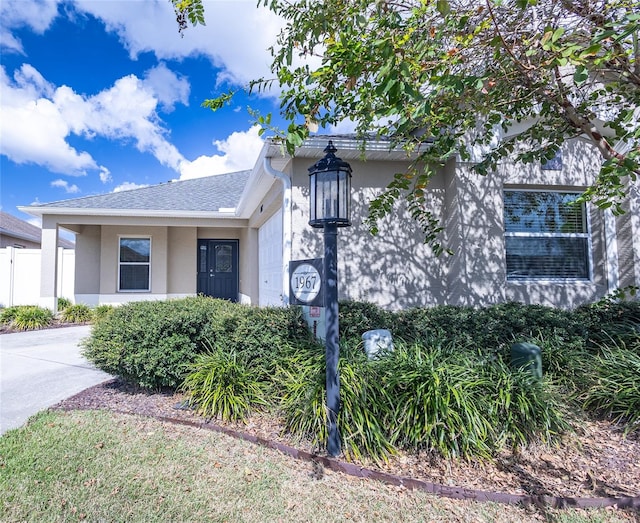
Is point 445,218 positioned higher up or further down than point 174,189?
further down

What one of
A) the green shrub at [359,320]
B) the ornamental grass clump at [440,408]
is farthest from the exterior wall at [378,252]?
the ornamental grass clump at [440,408]

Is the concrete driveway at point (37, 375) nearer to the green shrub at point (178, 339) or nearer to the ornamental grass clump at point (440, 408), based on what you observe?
the green shrub at point (178, 339)

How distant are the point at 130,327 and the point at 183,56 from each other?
633cm

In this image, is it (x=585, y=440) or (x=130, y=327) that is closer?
(x=585, y=440)

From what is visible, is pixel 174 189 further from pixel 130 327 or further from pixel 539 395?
pixel 539 395

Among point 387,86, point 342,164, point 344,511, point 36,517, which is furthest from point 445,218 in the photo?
point 36,517

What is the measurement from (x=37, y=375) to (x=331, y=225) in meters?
5.20

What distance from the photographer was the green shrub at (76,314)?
10.5m

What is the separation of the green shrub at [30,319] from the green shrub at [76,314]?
528 mm

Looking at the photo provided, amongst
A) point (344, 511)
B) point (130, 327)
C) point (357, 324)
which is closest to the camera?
point (344, 511)

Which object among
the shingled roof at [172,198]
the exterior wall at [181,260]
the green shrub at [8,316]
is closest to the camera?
the green shrub at [8,316]

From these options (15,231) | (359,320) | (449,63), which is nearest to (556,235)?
(359,320)

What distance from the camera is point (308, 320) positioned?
15.3 ft

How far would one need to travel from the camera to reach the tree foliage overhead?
275cm
